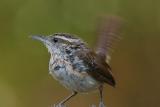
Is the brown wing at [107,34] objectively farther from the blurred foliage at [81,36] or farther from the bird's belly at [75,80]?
the blurred foliage at [81,36]

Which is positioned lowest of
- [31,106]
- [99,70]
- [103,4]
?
[31,106]

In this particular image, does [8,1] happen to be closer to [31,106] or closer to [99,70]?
[31,106]

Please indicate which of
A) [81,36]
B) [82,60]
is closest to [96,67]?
[82,60]

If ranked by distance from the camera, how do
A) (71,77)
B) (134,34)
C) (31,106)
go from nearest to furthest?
(71,77), (31,106), (134,34)

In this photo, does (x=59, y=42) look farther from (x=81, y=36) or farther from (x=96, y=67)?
(x=81, y=36)

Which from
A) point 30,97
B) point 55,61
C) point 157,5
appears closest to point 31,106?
point 30,97

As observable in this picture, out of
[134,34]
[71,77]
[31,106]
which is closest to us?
[71,77]

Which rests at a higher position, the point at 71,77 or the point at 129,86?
the point at 71,77
